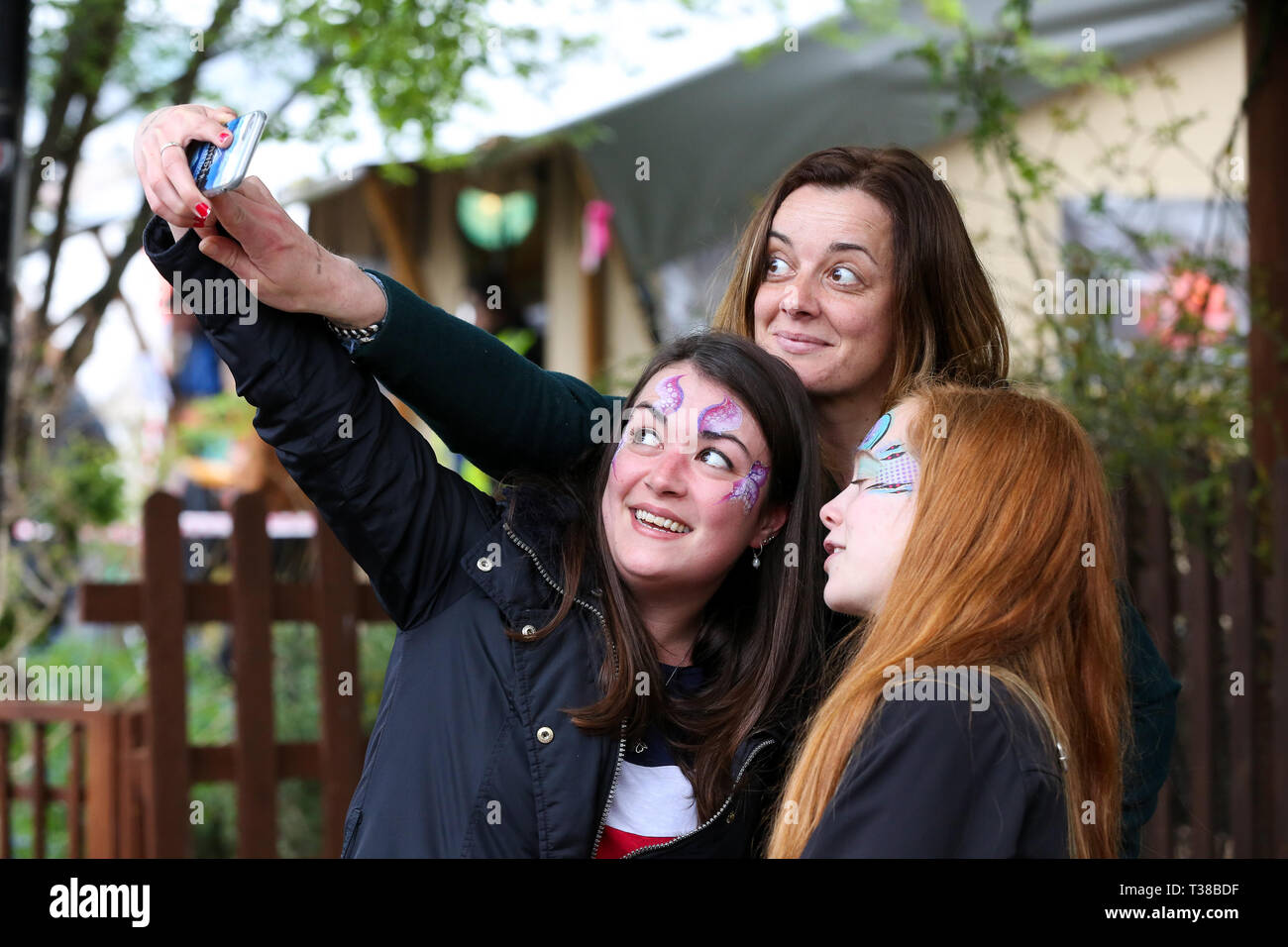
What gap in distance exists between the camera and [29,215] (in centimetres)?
635

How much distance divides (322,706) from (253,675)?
252mm

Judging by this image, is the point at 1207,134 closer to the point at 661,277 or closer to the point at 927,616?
the point at 661,277

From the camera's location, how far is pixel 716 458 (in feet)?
7.09

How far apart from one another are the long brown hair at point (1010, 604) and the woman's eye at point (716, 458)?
32 cm

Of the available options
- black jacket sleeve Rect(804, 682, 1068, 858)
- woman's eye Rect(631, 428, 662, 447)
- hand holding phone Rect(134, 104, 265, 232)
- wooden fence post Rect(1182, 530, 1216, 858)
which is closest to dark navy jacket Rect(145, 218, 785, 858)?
hand holding phone Rect(134, 104, 265, 232)

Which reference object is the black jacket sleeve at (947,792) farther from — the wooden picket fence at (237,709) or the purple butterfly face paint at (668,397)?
the wooden picket fence at (237,709)

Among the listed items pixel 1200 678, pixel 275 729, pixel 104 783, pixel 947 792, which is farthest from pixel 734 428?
pixel 104 783

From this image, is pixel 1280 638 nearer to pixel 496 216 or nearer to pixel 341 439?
pixel 341 439

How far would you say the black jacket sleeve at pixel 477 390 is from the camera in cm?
195

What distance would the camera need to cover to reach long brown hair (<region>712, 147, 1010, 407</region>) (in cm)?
251

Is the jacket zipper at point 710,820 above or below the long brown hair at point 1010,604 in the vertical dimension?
below

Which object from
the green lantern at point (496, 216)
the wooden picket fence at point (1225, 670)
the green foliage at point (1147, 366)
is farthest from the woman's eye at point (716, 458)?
the green lantern at point (496, 216)

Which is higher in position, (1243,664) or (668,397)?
(668,397)
